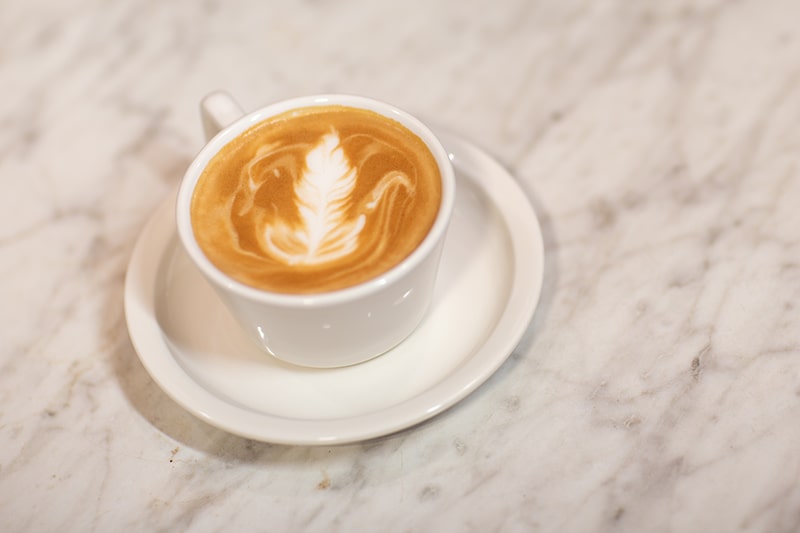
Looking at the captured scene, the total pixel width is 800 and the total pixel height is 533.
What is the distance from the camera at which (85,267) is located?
1.35m

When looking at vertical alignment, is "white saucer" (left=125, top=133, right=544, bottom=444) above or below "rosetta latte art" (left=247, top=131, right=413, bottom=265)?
below

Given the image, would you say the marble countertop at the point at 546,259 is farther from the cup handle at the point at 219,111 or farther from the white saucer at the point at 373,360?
the cup handle at the point at 219,111

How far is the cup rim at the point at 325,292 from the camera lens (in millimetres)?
963

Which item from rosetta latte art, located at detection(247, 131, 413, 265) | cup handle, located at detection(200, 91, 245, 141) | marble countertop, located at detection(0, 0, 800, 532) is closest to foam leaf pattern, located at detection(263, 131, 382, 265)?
Result: rosetta latte art, located at detection(247, 131, 413, 265)

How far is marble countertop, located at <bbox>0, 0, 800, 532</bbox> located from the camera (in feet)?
3.44

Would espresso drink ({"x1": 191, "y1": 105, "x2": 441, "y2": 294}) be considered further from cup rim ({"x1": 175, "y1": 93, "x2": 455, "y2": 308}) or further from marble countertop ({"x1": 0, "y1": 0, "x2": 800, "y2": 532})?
marble countertop ({"x1": 0, "y1": 0, "x2": 800, "y2": 532})

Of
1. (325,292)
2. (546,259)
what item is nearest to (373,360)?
(325,292)

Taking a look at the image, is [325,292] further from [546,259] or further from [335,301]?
[546,259]

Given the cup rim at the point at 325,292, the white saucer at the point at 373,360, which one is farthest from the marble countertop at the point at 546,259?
the cup rim at the point at 325,292

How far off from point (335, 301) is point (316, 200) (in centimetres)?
21

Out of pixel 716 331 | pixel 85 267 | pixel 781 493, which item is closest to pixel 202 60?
pixel 85 267

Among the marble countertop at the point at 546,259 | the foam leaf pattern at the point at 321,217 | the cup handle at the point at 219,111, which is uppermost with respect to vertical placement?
the cup handle at the point at 219,111

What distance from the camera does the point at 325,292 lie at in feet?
A: 3.21

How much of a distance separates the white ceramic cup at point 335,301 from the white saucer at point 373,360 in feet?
0.13
